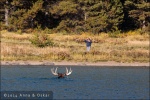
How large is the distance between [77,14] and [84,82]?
38452 mm

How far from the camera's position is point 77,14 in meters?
62.5

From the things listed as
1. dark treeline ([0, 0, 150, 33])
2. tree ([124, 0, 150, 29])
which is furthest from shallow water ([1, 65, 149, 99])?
tree ([124, 0, 150, 29])

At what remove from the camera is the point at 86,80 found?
25.5 m

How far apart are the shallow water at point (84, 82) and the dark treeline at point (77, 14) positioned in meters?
25.8

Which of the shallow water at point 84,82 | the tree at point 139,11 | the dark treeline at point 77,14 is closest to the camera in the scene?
the shallow water at point 84,82

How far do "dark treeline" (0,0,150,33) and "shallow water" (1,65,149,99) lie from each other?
84.6ft

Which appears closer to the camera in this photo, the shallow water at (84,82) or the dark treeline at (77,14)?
the shallow water at (84,82)

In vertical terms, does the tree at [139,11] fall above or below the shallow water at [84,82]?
above

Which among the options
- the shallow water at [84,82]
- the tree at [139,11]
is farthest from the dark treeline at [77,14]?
the shallow water at [84,82]

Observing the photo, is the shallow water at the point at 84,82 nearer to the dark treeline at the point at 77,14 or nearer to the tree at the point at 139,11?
the dark treeline at the point at 77,14

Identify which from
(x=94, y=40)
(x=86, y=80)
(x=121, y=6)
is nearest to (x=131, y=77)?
(x=86, y=80)

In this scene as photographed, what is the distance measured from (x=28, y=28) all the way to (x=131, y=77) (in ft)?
114

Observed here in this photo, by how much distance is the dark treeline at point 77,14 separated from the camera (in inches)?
2272

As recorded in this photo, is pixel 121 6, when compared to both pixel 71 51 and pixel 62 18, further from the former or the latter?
pixel 71 51
